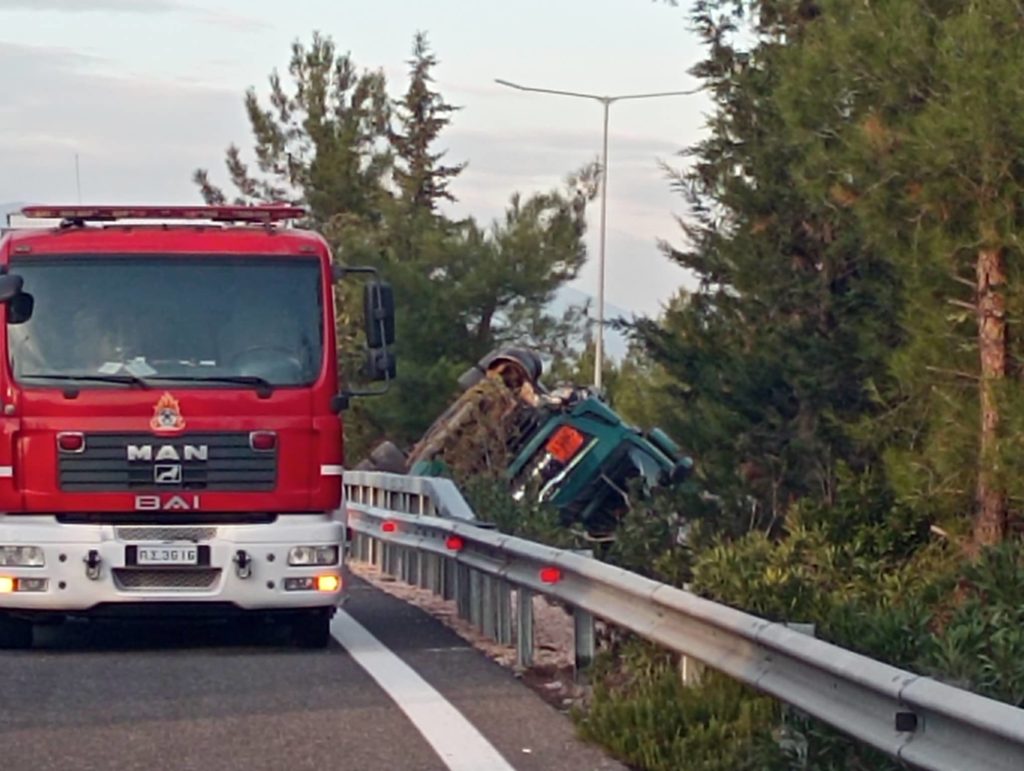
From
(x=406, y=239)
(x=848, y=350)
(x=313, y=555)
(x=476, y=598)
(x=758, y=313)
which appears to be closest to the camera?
(x=313, y=555)

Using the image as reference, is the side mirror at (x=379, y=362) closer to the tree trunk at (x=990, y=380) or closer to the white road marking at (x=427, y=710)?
the white road marking at (x=427, y=710)

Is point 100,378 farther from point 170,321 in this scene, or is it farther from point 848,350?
point 848,350

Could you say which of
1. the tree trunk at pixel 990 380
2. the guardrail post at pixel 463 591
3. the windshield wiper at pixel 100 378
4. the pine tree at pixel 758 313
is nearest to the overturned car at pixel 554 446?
the pine tree at pixel 758 313

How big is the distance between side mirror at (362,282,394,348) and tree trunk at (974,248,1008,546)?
7750 mm

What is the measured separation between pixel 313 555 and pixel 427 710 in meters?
2.69

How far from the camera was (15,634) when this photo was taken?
498 inches

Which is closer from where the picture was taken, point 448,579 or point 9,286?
point 9,286

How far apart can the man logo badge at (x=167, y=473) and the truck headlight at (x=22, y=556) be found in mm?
750

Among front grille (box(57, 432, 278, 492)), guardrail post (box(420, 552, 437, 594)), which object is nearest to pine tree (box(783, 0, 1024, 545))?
guardrail post (box(420, 552, 437, 594))

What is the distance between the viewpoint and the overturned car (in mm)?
26141

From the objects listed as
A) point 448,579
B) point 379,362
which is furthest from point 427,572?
point 379,362

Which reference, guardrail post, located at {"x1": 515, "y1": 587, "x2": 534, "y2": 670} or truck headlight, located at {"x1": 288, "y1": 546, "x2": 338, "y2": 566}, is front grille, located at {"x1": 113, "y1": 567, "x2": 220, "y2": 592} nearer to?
truck headlight, located at {"x1": 288, "y1": 546, "x2": 338, "y2": 566}

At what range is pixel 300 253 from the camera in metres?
12.7

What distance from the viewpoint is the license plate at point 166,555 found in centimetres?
1213
